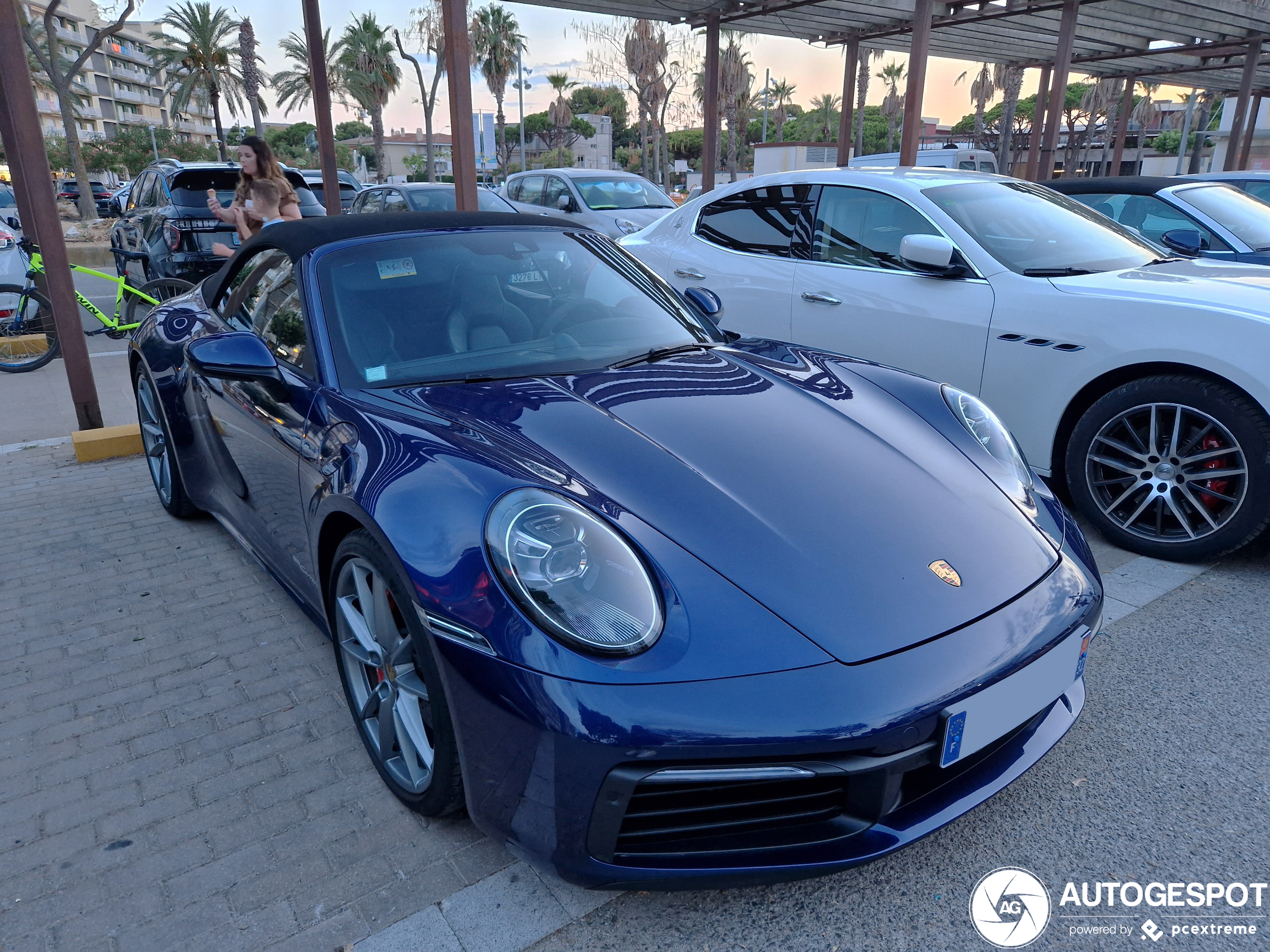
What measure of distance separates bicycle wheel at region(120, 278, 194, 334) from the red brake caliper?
24.7 feet

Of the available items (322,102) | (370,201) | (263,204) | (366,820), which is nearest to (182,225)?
(322,102)

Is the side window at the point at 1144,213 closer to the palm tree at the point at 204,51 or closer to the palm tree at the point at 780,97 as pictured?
the palm tree at the point at 204,51

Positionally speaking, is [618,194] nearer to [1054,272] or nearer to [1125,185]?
[1125,185]

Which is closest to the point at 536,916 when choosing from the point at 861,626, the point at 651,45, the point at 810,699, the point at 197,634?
the point at 810,699

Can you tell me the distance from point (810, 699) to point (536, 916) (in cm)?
79

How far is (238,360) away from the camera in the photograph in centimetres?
249

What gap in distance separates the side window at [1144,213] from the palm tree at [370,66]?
43.2 metres

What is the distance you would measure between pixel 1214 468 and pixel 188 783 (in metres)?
3.66

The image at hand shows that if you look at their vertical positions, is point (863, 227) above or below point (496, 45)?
below

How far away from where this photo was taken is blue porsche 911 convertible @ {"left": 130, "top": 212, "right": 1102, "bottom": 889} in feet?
Result: 5.10

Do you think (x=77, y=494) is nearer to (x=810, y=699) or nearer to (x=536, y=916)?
(x=536, y=916)

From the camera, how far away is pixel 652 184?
42.4ft

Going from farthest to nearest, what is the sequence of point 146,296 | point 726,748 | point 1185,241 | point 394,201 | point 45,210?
point 394,201 → point 146,296 → point 1185,241 → point 45,210 → point 726,748

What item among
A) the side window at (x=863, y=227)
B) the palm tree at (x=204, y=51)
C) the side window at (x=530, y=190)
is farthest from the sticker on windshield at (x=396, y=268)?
the palm tree at (x=204, y=51)
